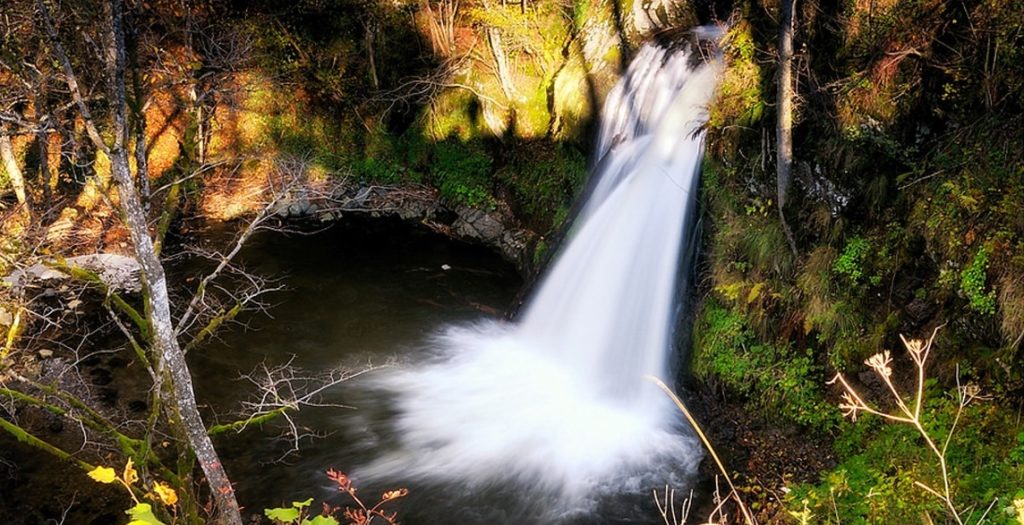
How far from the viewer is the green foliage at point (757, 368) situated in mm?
7609

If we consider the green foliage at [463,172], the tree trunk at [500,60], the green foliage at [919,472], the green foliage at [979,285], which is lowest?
the green foliage at [919,472]

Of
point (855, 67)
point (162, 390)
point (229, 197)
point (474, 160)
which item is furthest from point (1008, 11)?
point (229, 197)

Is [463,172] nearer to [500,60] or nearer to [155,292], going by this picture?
[500,60]

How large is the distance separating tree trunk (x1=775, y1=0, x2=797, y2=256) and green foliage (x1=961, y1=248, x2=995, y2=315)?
2.10 metres

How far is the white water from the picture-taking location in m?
8.13

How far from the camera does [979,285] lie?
19.6 ft

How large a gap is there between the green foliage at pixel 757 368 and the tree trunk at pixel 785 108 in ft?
4.38

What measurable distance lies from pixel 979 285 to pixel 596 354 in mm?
5345

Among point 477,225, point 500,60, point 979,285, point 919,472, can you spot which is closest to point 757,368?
point 919,472

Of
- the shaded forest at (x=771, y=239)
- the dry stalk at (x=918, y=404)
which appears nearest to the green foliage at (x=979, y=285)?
the shaded forest at (x=771, y=239)

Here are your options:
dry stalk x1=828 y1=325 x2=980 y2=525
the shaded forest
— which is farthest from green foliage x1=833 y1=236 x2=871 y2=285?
dry stalk x1=828 y1=325 x2=980 y2=525

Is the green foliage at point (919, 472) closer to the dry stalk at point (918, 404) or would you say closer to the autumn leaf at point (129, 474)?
the dry stalk at point (918, 404)

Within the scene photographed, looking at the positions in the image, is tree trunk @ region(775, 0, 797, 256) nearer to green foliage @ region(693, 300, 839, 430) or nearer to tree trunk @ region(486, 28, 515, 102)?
green foliage @ region(693, 300, 839, 430)

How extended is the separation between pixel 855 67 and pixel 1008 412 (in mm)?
4120
